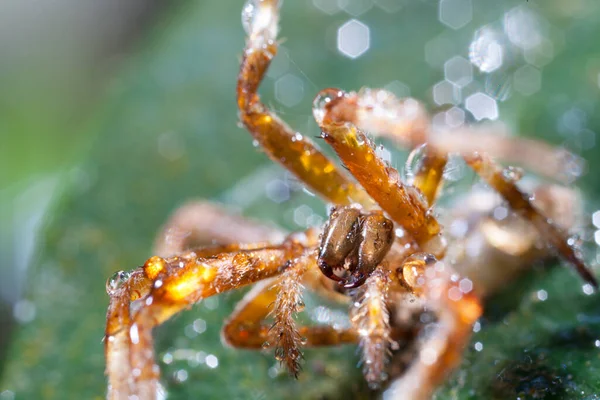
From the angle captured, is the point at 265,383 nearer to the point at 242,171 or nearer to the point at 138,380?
the point at 138,380

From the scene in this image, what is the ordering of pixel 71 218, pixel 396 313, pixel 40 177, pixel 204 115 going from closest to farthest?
pixel 396 313
pixel 71 218
pixel 204 115
pixel 40 177

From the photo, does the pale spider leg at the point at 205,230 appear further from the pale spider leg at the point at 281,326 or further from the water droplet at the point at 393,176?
the water droplet at the point at 393,176

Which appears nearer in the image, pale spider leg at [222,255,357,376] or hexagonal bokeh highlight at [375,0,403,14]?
pale spider leg at [222,255,357,376]

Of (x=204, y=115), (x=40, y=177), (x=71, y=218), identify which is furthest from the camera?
(x=40, y=177)

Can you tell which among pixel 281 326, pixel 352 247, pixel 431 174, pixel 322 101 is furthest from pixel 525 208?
pixel 281 326

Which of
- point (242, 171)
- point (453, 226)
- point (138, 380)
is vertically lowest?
point (453, 226)

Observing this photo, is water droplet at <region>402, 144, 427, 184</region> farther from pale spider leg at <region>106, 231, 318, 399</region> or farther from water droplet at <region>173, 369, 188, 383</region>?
water droplet at <region>173, 369, 188, 383</region>

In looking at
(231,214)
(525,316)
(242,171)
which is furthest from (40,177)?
(525,316)

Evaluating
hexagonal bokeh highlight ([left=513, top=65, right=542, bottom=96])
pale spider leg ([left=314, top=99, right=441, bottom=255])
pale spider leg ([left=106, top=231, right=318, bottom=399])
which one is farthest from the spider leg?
hexagonal bokeh highlight ([left=513, top=65, right=542, bottom=96])
